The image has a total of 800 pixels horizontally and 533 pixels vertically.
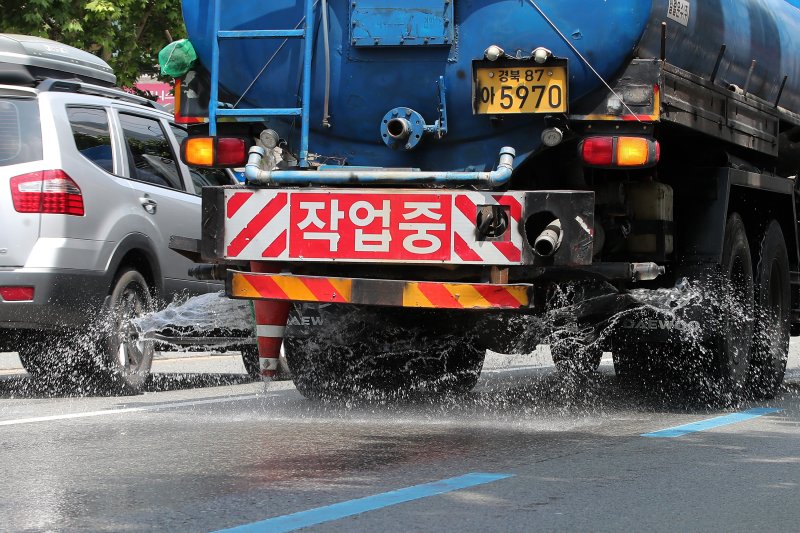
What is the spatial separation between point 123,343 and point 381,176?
8.63 feet

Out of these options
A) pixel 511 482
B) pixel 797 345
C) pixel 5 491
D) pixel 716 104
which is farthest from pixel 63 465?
pixel 797 345

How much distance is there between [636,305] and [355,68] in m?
1.96

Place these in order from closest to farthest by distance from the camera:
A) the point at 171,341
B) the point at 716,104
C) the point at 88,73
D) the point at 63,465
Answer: the point at 63,465, the point at 716,104, the point at 171,341, the point at 88,73

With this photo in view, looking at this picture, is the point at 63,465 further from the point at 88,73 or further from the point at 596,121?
the point at 88,73

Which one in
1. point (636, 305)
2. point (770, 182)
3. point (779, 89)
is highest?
point (779, 89)


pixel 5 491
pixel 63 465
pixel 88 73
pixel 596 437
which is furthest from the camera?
pixel 88 73

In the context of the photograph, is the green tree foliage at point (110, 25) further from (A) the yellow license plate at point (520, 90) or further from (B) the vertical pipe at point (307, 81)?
(A) the yellow license plate at point (520, 90)

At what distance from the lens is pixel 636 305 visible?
815 cm

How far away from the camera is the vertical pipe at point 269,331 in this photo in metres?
8.02

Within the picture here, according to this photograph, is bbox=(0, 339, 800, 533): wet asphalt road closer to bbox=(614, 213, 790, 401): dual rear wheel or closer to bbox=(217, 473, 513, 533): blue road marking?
bbox=(217, 473, 513, 533): blue road marking

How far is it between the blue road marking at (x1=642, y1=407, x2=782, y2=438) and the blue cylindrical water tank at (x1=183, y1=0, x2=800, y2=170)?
1.60m

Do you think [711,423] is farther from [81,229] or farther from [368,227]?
[81,229]

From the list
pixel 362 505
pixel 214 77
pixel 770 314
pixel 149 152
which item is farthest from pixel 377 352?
pixel 362 505

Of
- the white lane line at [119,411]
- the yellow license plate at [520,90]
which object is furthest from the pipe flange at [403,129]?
the white lane line at [119,411]
